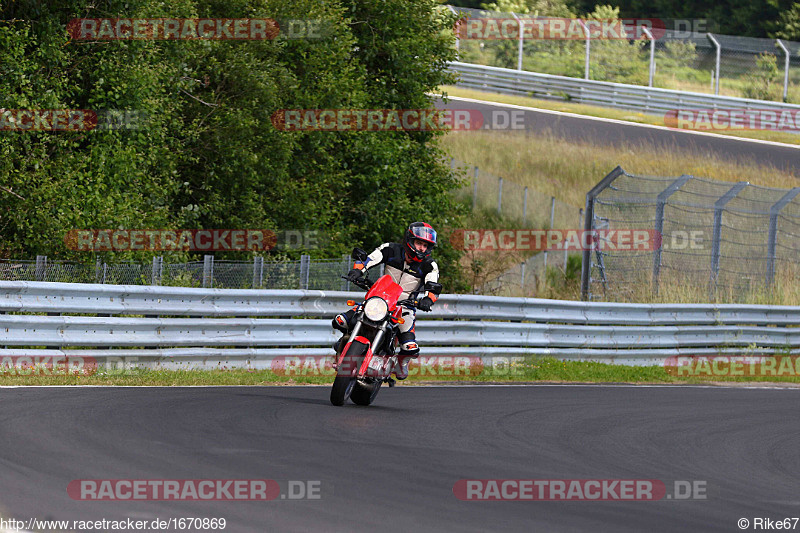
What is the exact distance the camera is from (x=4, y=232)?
17188 millimetres

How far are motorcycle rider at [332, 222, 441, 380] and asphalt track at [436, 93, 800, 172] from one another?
935 inches

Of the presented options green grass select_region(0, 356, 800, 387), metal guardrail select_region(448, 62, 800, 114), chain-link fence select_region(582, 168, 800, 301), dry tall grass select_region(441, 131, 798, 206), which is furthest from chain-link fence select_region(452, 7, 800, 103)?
green grass select_region(0, 356, 800, 387)

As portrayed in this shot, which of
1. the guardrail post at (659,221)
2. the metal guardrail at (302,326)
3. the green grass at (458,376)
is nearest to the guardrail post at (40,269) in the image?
the metal guardrail at (302,326)

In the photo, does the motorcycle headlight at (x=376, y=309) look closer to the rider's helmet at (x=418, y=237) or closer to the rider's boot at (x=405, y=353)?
the rider's boot at (x=405, y=353)

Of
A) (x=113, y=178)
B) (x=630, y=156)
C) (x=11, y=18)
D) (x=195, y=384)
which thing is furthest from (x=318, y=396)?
(x=630, y=156)

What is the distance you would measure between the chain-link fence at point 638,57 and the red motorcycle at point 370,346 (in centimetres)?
3047

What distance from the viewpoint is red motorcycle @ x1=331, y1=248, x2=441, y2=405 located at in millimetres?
10320

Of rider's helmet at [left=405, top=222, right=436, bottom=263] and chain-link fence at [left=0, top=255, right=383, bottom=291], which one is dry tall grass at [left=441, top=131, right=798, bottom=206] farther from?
rider's helmet at [left=405, top=222, right=436, bottom=263]

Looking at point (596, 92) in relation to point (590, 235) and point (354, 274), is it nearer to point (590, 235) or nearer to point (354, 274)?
point (590, 235)

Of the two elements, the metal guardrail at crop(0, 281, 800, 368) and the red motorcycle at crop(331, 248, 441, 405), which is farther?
the metal guardrail at crop(0, 281, 800, 368)

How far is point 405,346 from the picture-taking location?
10.9 metres

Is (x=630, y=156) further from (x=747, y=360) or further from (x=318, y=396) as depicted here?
(x=318, y=396)

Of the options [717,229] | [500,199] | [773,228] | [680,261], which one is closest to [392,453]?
[717,229]

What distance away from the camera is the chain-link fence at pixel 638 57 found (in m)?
42.0
